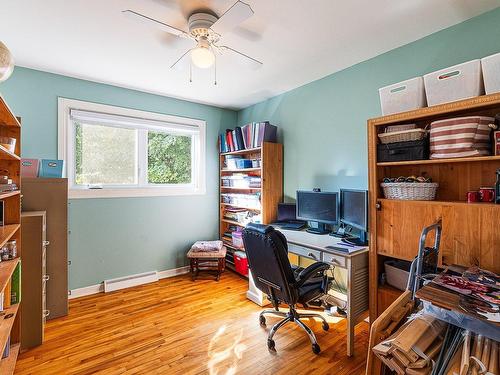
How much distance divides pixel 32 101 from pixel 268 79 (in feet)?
8.08

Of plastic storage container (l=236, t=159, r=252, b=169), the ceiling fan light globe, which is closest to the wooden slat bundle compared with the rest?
the ceiling fan light globe

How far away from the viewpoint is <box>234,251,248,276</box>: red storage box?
134 inches

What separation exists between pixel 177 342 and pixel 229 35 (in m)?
2.47

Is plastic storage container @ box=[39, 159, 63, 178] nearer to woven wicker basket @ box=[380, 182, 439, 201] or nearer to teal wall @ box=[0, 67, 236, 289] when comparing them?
teal wall @ box=[0, 67, 236, 289]

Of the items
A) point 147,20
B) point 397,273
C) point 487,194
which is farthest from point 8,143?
point 487,194

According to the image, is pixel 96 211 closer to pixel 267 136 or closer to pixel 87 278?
pixel 87 278

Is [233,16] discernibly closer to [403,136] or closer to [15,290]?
[403,136]

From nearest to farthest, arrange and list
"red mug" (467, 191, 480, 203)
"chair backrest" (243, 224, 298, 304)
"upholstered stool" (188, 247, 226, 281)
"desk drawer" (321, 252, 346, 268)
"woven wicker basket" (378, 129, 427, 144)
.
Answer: "red mug" (467, 191, 480, 203) < "woven wicker basket" (378, 129, 427, 144) < "chair backrest" (243, 224, 298, 304) < "desk drawer" (321, 252, 346, 268) < "upholstered stool" (188, 247, 226, 281)

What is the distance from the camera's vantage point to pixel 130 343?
6.86ft

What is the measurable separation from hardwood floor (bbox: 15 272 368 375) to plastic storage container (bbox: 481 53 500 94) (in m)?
1.94

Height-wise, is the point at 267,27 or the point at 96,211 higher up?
the point at 267,27

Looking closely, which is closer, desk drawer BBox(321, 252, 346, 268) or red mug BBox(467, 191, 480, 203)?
red mug BBox(467, 191, 480, 203)

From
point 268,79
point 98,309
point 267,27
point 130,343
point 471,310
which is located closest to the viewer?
point 471,310

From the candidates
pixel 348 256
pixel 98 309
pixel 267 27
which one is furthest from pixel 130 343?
pixel 267 27
